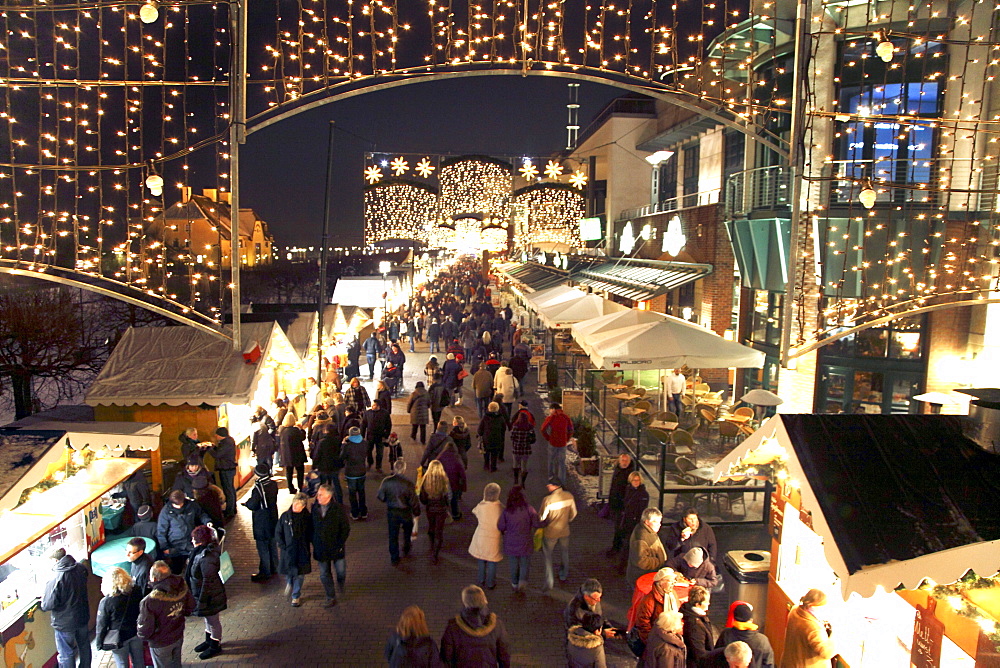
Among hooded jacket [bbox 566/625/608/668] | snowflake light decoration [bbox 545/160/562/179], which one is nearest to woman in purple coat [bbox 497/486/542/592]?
hooded jacket [bbox 566/625/608/668]

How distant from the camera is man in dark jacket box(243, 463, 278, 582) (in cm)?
739

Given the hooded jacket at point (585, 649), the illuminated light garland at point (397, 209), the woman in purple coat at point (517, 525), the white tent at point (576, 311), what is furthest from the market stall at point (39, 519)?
the illuminated light garland at point (397, 209)

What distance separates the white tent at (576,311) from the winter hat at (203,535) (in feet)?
33.5

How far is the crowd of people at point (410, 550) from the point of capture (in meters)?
4.91

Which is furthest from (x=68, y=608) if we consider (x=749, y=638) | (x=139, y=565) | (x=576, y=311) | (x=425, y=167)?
(x=425, y=167)

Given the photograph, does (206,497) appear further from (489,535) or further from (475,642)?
(475,642)

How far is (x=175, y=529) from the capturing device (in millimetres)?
7004

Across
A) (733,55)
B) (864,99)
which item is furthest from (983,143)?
(733,55)

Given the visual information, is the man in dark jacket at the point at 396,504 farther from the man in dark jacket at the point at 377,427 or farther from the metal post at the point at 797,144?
the metal post at the point at 797,144

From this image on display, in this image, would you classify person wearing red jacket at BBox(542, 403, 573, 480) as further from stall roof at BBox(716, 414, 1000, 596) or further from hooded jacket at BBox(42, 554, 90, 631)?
hooded jacket at BBox(42, 554, 90, 631)

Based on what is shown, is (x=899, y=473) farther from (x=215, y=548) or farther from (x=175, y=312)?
(x=175, y=312)

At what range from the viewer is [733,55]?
54.4 feet

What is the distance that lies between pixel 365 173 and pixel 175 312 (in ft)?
29.1

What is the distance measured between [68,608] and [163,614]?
3.06 feet
